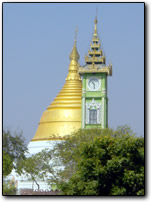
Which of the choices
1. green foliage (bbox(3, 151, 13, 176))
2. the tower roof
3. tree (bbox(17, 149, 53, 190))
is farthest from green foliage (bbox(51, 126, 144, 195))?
the tower roof

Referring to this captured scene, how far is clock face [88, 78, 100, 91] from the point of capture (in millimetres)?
51656

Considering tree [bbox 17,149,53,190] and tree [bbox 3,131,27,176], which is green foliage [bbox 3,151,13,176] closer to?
tree [bbox 3,131,27,176]

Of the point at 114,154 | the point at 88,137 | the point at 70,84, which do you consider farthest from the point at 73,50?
the point at 114,154

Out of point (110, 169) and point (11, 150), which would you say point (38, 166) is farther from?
point (110, 169)

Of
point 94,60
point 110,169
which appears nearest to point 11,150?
point 110,169

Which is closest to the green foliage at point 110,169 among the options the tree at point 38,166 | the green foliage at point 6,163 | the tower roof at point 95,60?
the green foliage at point 6,163

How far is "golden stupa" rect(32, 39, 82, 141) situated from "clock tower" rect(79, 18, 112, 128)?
9.30ft

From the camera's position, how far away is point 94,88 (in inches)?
2041

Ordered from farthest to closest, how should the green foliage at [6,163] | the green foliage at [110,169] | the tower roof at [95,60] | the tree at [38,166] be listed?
the tower roof at [95,60] < the tree at [38,166] < the green foliage at [6,163] < the green foliage at [110,169]

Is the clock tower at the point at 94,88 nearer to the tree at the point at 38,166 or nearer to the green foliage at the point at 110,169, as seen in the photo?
the tree at the point at 38,166

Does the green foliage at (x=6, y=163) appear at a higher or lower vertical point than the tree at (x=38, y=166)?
higher

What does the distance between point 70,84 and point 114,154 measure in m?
33.1

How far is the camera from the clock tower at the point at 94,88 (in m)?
51.3

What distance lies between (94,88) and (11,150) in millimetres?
25422
